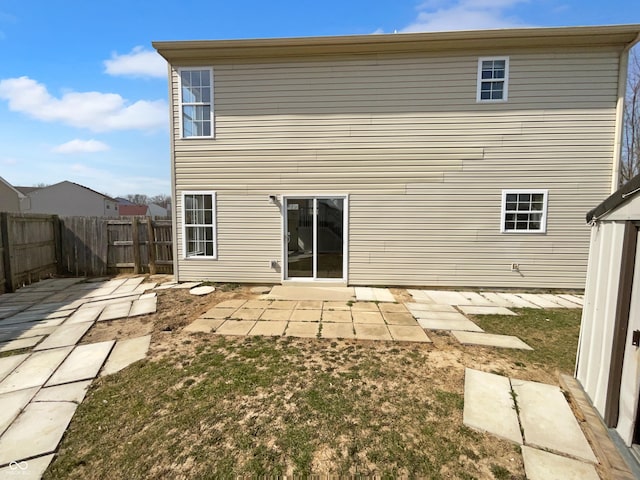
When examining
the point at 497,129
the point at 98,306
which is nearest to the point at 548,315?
the point at 497,129

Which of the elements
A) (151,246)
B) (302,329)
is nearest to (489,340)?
(302,329)

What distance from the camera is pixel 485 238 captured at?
702 cm

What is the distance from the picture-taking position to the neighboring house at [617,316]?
2.16m

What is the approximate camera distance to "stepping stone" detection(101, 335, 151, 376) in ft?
11.4

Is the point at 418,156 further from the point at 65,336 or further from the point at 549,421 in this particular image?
the point at 65,336

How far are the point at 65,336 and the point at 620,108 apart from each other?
11.7 m

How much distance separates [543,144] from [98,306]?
1035 cm

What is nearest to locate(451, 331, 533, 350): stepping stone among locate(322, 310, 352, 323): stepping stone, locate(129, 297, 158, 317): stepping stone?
locate(322, 310, 352, 323): stepping stone

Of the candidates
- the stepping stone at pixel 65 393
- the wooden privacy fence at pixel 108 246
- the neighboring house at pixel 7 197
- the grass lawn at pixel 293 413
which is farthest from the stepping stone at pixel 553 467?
the neighboring house at pixel 7 197

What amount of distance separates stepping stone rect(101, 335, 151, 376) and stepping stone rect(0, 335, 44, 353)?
125 centimetres

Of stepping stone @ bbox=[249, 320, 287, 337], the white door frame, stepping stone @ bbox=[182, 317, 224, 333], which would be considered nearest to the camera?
stepping stone @ bbox=[249, 320, 287, 337]

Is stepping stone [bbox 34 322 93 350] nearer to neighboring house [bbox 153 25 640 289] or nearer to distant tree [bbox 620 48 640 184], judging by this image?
neighboring house [bbox 153 25 640 289]

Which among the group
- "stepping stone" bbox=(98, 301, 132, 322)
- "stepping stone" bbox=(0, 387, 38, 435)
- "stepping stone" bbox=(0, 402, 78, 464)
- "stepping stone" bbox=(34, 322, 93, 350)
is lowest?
"stepping stone" bbox=(0, 387, 38, 435)

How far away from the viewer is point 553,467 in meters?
2.09
